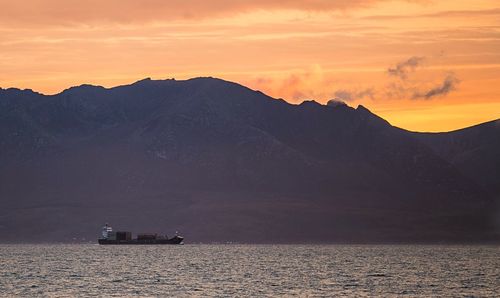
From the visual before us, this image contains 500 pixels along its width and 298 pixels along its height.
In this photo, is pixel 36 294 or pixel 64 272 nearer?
pixel 36 294

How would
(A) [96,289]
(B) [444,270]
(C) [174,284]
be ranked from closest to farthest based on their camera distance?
1. (A) [96,289]
2. (C) [174,284]
3. (B) [444,270]

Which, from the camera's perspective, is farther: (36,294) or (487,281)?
(487,281)

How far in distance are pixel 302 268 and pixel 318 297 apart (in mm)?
71795

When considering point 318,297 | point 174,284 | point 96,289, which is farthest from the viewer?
point 174,284

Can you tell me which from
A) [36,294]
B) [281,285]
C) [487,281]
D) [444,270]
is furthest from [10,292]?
[444,270]

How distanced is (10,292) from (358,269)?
7866cm

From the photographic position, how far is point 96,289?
137375 millimetres

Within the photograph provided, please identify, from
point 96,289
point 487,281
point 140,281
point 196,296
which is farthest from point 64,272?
point 487,281

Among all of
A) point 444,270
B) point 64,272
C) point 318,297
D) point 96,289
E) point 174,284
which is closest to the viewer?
point 318,297

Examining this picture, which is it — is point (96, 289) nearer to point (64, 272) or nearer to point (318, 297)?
point (318, 297)

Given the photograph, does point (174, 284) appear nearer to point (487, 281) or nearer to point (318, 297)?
point (318, 297)

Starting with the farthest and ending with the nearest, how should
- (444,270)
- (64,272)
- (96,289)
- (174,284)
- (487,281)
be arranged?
(444,270), (64,272), (487,281), (174,284), (96,289)

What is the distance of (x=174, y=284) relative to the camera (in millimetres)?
147000

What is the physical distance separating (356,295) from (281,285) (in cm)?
1938
